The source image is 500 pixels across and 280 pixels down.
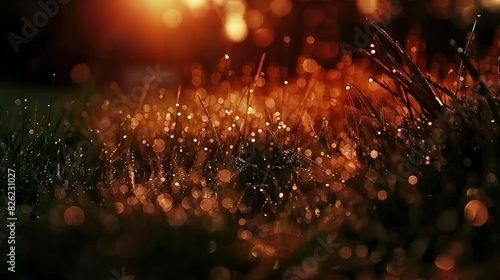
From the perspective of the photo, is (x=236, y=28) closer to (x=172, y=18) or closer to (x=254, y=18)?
(x=254, y=18)

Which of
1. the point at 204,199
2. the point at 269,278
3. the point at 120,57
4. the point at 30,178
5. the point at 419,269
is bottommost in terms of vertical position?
the point at 419,269

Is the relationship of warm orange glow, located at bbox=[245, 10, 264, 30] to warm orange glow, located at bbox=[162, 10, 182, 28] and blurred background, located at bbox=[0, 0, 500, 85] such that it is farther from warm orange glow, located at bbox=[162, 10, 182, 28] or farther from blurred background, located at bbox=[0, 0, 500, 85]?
warm orange glow, located at bbox=[162, 10, 182, 28]

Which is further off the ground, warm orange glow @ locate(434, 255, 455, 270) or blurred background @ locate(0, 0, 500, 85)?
blurred background @ locate(0, 0, 500, 85)

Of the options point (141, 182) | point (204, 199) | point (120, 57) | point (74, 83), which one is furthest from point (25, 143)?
point (74, 83)

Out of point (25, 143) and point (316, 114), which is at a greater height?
point (25, 143)

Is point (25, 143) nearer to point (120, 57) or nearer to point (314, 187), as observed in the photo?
point (314, 187)

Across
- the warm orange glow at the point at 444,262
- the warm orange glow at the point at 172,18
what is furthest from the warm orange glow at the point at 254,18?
the warm orange glow at the point at 444,262

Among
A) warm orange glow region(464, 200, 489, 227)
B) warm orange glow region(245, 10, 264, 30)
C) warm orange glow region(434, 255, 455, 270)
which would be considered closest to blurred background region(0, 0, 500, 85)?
warm orange glow region(245, 10, 264, 30)

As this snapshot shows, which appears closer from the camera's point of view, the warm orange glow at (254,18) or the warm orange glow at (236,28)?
the warm orange glow at (236,28)

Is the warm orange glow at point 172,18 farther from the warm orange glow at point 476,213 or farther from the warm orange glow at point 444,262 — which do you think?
the warm orange glow at point 444,262

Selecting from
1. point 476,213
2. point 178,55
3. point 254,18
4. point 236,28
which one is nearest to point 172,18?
point 178,55

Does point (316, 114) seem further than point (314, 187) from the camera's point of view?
Yes
